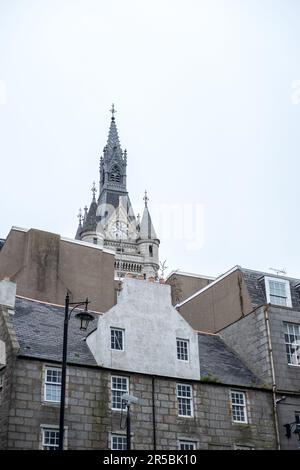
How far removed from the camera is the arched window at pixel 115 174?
17262cm

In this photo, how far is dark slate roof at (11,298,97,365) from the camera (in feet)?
96.0

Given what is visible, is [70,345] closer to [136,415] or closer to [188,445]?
[136,415]

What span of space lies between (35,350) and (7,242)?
19333 mm

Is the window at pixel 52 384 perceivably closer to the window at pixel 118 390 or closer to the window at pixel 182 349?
the window at pixel 118 390

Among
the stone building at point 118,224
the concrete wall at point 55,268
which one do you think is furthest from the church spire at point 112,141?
the concrete wall at point 55,268

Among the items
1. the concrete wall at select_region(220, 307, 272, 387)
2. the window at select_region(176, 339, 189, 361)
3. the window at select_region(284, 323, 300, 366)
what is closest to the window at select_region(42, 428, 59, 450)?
the window at select_region(176, 339, 189, 361)

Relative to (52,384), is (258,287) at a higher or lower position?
higher

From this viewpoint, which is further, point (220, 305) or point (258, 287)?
point (220, 305)

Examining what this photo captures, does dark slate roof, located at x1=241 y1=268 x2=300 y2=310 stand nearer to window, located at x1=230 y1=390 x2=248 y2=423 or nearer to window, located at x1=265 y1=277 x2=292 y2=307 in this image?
window, located at x1=265 y1=277 x2=292 y2=307

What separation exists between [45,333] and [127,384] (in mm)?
4223

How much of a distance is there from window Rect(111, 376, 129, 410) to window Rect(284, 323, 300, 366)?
359 inches

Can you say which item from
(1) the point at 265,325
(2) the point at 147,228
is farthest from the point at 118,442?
(2) the point at 147,228

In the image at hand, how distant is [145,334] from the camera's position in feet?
107
